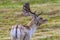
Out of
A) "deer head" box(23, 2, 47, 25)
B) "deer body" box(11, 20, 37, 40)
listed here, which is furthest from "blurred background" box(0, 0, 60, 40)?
"deer body" box(11, 20, 37, 40)

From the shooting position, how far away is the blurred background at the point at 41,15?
15014 millimetres

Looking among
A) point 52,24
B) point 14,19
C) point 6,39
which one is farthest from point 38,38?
point 14,19

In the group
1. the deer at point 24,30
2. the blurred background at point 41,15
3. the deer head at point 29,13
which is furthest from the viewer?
the blurred background at point 41,15

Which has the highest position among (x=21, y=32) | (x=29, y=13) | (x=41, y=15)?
(x=29, y=13)

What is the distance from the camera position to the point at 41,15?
69.3 feet

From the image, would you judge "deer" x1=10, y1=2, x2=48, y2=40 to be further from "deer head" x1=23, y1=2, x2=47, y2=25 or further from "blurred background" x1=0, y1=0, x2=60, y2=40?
"blurred background" x1=0, y1=0, x2=60, y2=40

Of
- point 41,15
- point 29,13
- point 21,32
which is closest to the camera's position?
point 21,32

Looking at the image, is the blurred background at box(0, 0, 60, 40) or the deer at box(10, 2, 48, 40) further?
the blurred background at box(0, 0, 60, 40)

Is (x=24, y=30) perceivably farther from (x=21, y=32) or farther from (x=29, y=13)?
(x=29, y=13)

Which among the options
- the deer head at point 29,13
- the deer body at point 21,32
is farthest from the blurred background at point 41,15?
the deer body at point 21,32

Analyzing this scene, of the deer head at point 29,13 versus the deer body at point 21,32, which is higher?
the deer head at point 29,13

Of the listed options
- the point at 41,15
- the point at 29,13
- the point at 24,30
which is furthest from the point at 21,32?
the point at 41,15

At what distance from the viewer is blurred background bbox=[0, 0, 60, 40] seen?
15.0 m

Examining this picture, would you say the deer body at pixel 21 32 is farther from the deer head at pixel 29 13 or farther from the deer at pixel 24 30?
the deer head at pixel 29 13
